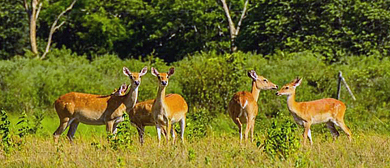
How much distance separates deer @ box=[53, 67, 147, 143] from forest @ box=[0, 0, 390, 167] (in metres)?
0.43

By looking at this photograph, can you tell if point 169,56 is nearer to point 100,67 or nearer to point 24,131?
point 100,67

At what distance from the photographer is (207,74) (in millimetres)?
23500

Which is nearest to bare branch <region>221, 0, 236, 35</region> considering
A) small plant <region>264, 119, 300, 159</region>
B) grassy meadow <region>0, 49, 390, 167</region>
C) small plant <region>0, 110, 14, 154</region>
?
grassy meadow <region>0, 49, 390, 167</region>

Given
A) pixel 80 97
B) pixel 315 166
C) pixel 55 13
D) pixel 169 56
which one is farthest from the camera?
pixel 55 13

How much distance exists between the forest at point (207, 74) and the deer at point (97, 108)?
1.41 ft

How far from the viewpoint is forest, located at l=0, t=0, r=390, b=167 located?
1120 cm

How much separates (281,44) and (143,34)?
12.4m

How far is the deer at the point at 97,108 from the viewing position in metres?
14.0

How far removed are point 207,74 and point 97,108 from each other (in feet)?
31.8

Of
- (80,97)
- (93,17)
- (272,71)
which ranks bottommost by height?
(93,17)

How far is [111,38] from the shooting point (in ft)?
145

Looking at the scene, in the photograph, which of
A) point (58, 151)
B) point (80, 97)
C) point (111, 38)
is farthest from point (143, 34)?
point (58, 151)

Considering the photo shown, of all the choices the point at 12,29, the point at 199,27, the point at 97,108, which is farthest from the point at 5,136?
the point at 12,29

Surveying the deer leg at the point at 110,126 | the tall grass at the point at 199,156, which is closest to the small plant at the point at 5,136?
the tall grass at the point at 199,156
